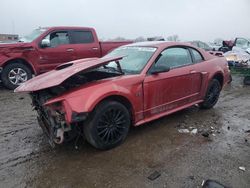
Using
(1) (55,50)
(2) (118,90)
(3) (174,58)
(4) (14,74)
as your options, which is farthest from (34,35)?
(2) (118,90)

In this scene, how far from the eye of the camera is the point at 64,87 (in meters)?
3.86

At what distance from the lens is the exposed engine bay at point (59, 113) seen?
338 cm

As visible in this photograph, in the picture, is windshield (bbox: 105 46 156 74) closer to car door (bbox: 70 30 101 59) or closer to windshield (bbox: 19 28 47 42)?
car door (bbox: 70 30 101 59)

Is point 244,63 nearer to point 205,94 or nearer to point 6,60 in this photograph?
point 205,94

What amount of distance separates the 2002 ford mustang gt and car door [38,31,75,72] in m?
3.99

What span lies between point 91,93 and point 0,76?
5432mm

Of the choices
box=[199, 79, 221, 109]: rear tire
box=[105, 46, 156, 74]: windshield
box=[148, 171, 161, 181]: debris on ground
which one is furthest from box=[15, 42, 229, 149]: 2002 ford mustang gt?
box=[148, 171, 161, 181]: debris on ground

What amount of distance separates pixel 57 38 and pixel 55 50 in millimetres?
460

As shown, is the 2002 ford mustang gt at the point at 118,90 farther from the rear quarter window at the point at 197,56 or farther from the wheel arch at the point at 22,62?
the wheel arch at the point at 22,62

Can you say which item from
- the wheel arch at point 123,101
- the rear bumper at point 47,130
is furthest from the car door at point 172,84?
the rear bumper at point 47,130

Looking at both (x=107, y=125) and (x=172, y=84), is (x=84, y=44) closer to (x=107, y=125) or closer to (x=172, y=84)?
(x=172, y=84)

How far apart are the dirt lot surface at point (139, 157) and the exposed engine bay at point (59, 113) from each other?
0.35 m

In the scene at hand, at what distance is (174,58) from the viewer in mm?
4809

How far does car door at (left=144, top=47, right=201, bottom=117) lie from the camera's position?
4211 millimetres
